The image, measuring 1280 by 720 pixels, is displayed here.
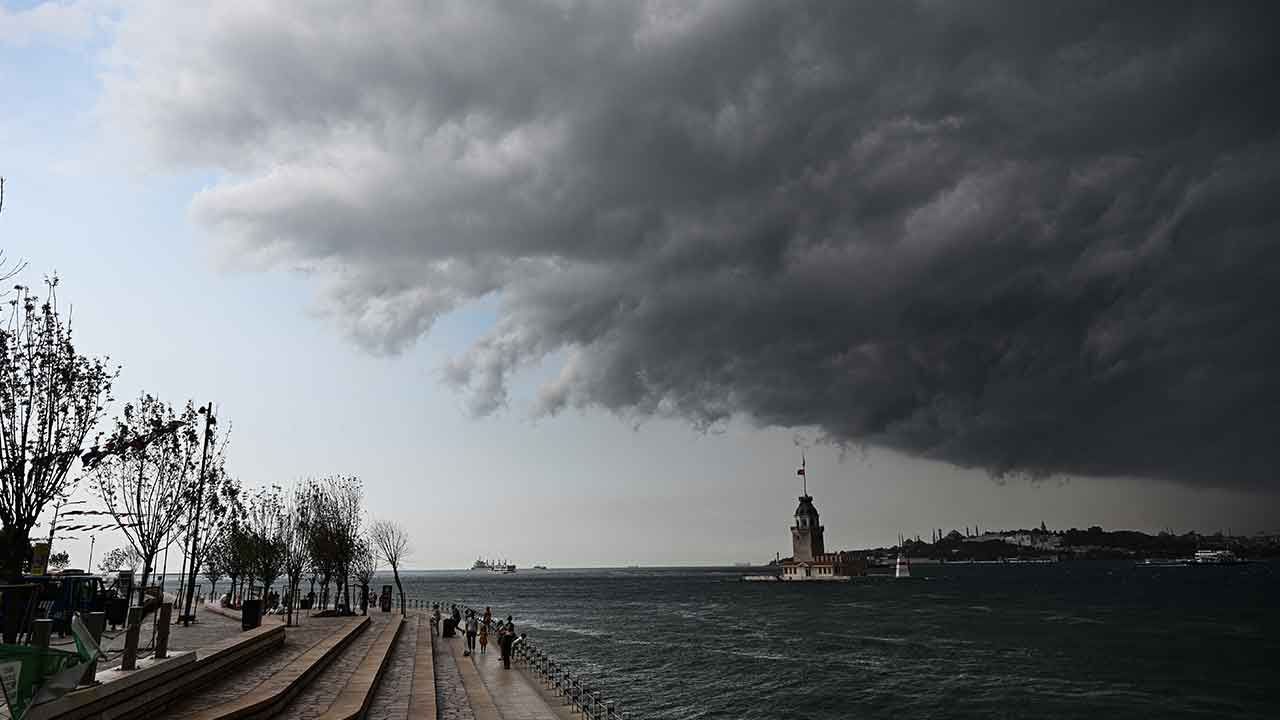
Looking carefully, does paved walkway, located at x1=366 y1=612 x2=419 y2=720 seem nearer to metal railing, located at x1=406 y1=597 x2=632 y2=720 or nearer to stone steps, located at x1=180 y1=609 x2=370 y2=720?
stone steps, located at x1=180 y1=609 x2=370 y2=720

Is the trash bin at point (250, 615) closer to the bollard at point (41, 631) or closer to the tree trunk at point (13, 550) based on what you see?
the tree trunk at point (13, 550)

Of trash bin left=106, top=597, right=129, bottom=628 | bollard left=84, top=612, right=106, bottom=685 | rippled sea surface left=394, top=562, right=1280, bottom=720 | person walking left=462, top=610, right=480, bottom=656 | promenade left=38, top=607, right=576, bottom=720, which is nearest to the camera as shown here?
bollard left=84, top=612, right=106, bottom=685

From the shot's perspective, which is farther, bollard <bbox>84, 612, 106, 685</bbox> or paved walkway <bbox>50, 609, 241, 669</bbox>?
paved walkway <bbox>50, 609, 241, 669</bbox>

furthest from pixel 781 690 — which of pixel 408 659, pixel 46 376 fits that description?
pixel 46 376

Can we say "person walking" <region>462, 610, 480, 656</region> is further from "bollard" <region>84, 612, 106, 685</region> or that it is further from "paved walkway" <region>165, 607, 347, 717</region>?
"bollard" <region>84, 612, 106, 685</region>

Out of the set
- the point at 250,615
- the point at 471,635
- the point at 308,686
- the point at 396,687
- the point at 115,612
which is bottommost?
the point at 471,635

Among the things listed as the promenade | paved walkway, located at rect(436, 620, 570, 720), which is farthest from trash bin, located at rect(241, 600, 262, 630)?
paved walkway, located at rect(436, 620, 570, 720)

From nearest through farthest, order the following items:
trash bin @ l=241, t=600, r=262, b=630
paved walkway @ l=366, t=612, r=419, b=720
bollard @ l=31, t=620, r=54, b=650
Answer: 1. bollard @ l=31, t=620, r=54, b=650
2. paved walkway @ l=366, t=612, r=419, b=720
3. trash bin @ l=241, t=600, r=262, b=630

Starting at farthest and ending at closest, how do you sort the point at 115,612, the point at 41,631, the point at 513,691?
1. the point at 115,612
2. the point at 513,691
3. the point at 41,631

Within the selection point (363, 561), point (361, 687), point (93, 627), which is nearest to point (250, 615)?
point (361, 687)

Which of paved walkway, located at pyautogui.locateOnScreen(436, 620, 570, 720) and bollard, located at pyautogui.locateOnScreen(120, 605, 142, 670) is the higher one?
bollard, located at pyautogui.locateOnScreen(120, 605, 142, 670)

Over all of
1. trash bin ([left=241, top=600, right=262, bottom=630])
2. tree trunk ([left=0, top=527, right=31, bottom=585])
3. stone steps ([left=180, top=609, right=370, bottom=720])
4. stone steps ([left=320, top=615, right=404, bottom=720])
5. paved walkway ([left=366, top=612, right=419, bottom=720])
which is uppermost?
tree trunk ([left=0, top=527, right=31, bottom=585])

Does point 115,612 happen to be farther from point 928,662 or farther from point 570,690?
point 928,662

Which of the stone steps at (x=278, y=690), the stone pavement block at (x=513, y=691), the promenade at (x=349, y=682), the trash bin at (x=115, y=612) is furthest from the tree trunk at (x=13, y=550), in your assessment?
the stone pavement block at (x=513, y=691)
